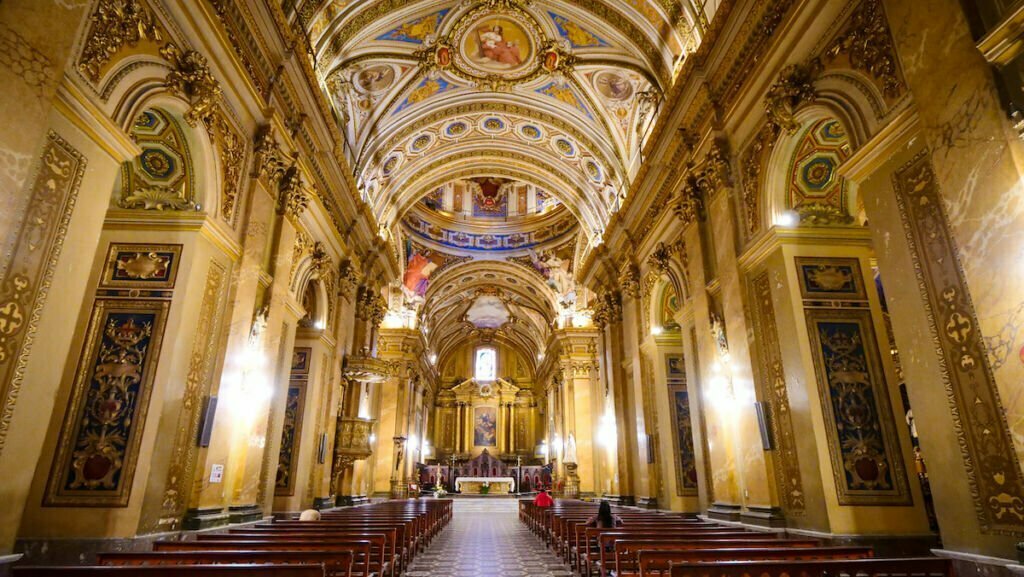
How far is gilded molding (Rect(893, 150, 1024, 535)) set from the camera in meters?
3.45

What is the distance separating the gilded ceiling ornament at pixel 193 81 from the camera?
5.52 meters

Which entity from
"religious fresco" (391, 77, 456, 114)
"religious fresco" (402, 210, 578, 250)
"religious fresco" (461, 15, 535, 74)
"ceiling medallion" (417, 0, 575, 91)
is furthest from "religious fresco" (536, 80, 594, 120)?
"religious fresco" (402, 210, 578, 250)

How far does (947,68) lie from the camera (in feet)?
12.2

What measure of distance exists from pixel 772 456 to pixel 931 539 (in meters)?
1.58

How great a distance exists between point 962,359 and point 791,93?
354cm

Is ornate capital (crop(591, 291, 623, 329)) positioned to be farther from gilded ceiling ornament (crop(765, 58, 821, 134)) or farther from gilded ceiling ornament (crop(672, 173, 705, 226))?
gilded ceiling ornament (crop(765, 58, 821, 134))

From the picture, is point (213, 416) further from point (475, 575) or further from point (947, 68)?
point (947, 68)

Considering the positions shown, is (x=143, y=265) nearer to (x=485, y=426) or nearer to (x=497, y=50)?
(x=497, y=50)

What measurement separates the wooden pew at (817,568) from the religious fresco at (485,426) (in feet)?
103

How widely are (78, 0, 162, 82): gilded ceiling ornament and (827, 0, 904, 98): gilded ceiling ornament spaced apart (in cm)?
666

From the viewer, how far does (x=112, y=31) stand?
4.63 m

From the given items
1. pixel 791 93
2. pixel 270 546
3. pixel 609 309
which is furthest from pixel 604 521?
pixel 609 309

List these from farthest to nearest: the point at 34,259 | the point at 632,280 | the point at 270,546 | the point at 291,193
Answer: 1. the point at 632,280
2. the point at 291,193
3. the point at 270,546
4. the point at 34,259

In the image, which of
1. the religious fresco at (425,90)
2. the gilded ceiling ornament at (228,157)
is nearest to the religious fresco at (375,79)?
the religious fresco at (425,90)
